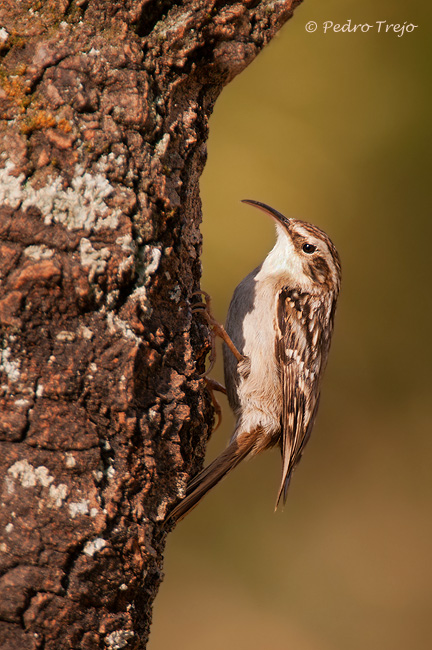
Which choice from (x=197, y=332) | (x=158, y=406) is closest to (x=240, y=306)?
(x=197, y=332)

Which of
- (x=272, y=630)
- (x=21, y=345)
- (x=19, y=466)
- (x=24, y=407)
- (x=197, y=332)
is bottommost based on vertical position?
(x=272, y=630)

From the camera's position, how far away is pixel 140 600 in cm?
193

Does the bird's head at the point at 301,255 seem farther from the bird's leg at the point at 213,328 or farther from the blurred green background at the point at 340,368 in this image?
the blurred green background at the point at 340,368

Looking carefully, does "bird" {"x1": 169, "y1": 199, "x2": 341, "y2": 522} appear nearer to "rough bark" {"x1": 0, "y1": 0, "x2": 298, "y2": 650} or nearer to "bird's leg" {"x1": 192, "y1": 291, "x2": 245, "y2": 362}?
"bird's leg" {"x1": 192, "y1": 291, "x2": 245, "y2": 362}

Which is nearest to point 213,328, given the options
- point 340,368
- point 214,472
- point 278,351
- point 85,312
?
point 278,351

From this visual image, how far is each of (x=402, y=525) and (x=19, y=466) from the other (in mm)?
3473

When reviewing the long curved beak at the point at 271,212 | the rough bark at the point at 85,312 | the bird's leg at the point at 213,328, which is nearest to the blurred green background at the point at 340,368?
the long curved beak at the point at 271,212

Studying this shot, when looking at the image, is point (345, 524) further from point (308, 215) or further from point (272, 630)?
point (308, 215)

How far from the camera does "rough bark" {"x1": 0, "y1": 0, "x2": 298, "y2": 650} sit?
173 centimetres

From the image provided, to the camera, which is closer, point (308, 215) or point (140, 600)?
point (140, 600)

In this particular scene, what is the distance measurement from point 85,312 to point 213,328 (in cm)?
94

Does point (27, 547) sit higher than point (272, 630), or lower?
higher

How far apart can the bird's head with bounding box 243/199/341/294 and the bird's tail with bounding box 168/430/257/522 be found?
2.34 ft

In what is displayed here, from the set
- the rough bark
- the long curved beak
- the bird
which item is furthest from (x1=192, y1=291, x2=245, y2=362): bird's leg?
the long curved beak
